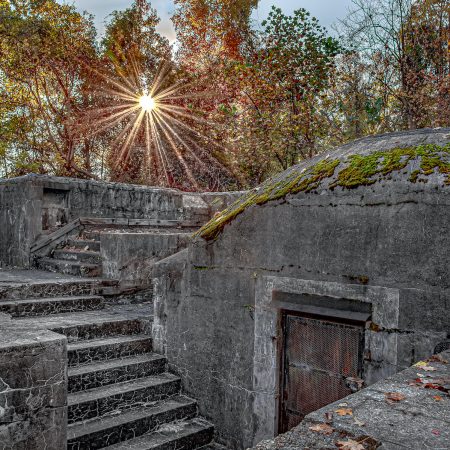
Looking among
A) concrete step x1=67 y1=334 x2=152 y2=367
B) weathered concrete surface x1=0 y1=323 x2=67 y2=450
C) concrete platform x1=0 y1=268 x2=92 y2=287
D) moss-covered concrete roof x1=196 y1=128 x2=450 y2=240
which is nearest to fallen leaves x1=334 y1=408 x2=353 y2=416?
moss-covered concrete roof x1=196 y1=128 x2=450 y2=240

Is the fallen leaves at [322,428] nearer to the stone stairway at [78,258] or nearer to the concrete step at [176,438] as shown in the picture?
the concrete step at [176,438]

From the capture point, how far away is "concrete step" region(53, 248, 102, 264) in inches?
321

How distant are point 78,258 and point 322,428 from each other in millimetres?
7252

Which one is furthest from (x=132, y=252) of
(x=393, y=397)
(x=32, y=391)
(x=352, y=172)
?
(x=393, y=397)

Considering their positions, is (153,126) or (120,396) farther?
(153,126)

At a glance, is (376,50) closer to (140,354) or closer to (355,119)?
(355,119)

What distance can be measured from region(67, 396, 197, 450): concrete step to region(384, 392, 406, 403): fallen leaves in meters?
3.23

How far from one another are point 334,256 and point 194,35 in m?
19.2

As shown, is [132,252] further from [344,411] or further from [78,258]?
[344,411]

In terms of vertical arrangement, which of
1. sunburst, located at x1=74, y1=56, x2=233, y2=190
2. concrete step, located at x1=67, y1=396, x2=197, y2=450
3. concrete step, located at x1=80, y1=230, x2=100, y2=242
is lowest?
concrete step, located at x1=67, y1=396, x2=197, y2=450

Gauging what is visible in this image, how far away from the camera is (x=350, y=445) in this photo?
1802 mm

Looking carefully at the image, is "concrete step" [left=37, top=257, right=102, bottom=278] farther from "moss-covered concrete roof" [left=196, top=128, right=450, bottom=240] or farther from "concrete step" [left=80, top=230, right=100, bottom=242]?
"moss-covered concrete roof" [left=196, top=128, right=450, bottom=240]

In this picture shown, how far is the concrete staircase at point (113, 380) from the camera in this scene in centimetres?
462

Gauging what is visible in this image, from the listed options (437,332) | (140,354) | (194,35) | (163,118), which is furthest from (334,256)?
(194,35)
